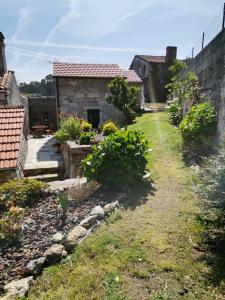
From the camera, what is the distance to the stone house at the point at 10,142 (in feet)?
25.0

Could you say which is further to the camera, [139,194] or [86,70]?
[86,70]

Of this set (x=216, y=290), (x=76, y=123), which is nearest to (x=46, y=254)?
(x=216, y=290)

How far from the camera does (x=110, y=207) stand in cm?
566

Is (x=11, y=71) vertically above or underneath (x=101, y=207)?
above

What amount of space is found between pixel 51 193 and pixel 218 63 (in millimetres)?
6316

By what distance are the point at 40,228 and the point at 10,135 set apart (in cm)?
430

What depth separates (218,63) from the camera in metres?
8.35

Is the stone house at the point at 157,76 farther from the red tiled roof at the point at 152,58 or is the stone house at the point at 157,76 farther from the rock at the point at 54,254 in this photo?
the rock at the point at 54,254

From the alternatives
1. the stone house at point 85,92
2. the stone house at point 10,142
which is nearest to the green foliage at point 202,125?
the stone house at point 10,142

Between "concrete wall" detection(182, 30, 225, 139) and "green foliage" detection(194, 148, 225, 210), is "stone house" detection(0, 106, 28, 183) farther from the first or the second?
"concrete wall" detection(182, 30, 225, 139)

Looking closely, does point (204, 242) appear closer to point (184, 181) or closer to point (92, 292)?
point (92, 292)

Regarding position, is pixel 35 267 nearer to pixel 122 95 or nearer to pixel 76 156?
pixel 76 156

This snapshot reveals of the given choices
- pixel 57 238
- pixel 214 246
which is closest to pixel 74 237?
pixel 57 238

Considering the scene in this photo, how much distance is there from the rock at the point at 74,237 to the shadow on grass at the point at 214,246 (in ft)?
6.81
